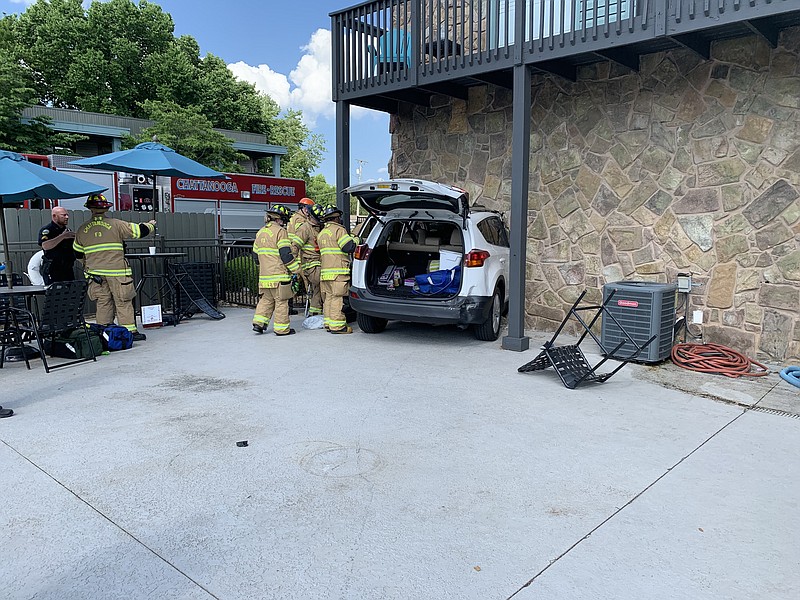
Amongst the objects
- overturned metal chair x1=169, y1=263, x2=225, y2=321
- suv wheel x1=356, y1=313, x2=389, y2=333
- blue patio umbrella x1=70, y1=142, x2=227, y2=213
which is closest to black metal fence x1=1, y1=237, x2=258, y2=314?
overturned metal chair x1=169, y1=263, x2=225, y2=321

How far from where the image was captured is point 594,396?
5598 mm

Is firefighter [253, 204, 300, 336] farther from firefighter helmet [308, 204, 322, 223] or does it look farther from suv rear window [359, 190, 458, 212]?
suv rear window [359, 190, 458, 212]

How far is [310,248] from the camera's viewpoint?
9.23 meters

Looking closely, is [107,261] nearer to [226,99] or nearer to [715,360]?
[715,360]

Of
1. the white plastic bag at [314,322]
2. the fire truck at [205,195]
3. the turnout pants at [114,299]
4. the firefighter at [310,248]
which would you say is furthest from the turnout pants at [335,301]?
the fire truck at [205,195]

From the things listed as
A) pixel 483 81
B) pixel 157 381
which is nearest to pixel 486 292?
pixel 483 81

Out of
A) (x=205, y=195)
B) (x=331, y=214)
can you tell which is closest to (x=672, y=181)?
(x=331, y=214)

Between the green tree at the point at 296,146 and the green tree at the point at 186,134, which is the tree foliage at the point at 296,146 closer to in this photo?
the green tree at the point at 296,146

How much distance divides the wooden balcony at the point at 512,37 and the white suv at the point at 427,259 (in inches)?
67.0

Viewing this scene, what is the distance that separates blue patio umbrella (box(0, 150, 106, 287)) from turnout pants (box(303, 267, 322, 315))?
301 cm

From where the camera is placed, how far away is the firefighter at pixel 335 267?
27.3 ft

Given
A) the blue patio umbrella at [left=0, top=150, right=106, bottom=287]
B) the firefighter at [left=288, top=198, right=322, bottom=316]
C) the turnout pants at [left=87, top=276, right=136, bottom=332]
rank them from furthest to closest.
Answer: the firefighter at [left=288, top=198, right=322, bottom=316] → the turnout pants at [left=87, top=276, right=136, bottom=332] → the blue patio umbrella at [left=0, top=150, right=106, bottom=287]

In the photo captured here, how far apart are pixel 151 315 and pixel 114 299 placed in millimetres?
690

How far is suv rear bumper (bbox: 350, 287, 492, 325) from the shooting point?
7234 mm
